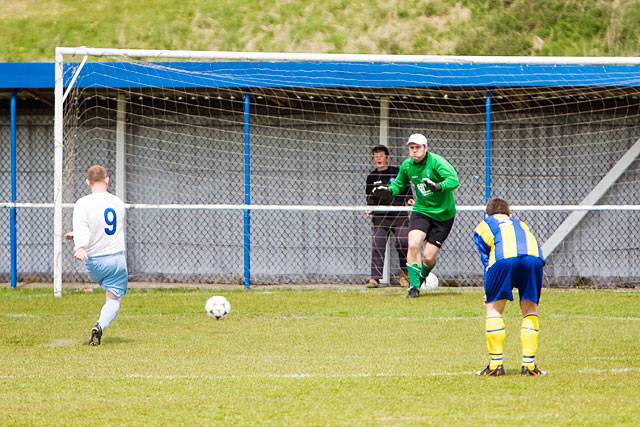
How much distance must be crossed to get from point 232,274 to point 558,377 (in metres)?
9.65

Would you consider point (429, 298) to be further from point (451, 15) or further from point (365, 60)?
point (451, 15)

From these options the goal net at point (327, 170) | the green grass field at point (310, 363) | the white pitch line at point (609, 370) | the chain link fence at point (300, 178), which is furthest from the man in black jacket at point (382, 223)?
the white pitch line at point (609, 370)

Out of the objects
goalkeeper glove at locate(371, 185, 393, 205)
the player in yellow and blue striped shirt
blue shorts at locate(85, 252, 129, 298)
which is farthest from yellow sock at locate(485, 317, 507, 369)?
goalkeeper glove at locate(371, 185, 393, 205)

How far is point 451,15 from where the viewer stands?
22.9m

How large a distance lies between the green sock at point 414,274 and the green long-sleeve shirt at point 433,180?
26.5 inches

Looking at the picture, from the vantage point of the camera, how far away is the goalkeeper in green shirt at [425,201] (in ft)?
45.4

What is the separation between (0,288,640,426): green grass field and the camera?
7090mm

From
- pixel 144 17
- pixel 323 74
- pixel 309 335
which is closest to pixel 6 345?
pixel 309 335

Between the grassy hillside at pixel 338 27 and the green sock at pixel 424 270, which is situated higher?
the grassy hillside at pixel 338 27

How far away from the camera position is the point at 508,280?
8.39 metres

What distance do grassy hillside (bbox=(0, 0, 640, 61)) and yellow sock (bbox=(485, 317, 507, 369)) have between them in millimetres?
14051

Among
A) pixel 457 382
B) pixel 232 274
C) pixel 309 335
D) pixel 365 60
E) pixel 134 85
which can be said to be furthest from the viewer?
pixel 232 274

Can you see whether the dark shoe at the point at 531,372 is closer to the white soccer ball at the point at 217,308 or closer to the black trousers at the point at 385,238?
the white soccer ball at the point at 217,308

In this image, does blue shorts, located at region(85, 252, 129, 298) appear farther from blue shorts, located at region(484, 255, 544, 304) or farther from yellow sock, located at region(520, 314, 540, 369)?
yellow sock, located at region(520, 314, 540, 369)
